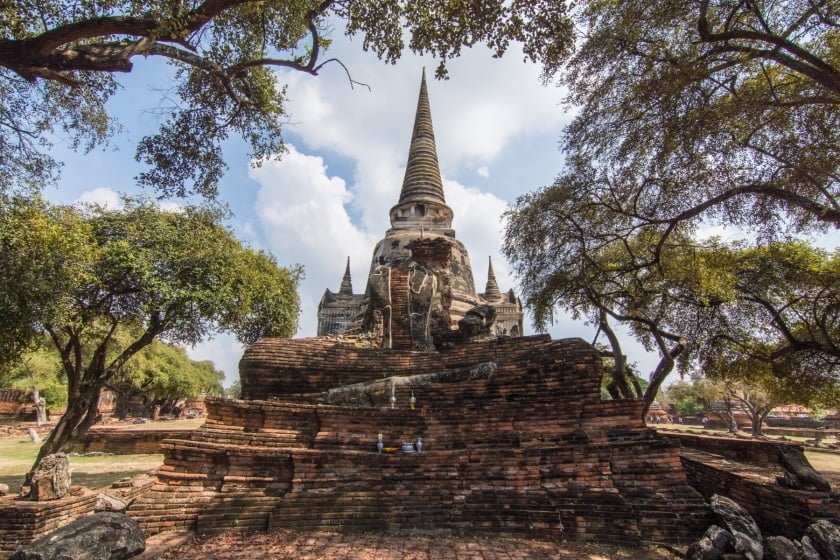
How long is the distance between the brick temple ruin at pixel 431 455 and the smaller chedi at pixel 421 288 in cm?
179

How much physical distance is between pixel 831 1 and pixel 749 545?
6.08 meters

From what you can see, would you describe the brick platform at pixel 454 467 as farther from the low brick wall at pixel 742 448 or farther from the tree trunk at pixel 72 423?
the tree trunk at pixel 72 423

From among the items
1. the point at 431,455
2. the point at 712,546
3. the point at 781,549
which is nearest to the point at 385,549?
the point at 431,455

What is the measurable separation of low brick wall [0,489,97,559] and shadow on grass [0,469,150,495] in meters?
5.36

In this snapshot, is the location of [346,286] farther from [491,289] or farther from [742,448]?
[742,448]

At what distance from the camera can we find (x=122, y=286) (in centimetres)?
1125

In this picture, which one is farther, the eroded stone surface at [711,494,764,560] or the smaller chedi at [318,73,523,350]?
the smaller chedi at [318,73,523,350]

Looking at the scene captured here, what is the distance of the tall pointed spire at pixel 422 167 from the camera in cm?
3139

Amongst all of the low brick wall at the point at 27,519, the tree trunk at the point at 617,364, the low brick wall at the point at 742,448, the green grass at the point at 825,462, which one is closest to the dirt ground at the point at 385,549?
the low brick wall at the point at 27,519

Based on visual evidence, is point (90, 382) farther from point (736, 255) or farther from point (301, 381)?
point (736, 255)

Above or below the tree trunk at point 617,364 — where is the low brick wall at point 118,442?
below

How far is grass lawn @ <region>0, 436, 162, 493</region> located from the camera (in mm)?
11000

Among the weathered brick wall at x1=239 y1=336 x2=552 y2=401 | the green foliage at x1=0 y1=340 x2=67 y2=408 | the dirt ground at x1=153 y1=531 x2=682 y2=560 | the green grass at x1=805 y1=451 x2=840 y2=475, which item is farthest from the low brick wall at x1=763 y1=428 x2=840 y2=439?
the green foliage at x1=0 y1=340 x2=67 y2=408

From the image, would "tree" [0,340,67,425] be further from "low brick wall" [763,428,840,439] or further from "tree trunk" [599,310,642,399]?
"low brick wall" [763,428,840,439]
